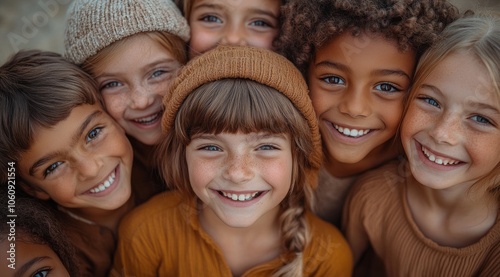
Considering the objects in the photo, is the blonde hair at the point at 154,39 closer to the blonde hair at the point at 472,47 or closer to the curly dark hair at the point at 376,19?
the curly dark hair at the point at 376,19

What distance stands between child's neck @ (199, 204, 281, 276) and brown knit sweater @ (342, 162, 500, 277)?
49 cm

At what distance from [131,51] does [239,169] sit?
85 cm

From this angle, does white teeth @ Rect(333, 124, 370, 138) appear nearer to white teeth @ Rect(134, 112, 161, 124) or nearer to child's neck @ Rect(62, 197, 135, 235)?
white teeth @ Rect(134, 112, 161, 124)

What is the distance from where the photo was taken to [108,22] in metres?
2.13

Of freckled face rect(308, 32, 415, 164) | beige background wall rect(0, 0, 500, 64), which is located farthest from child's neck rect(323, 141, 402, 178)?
beige background wall rect(0, 0, 500, 64)

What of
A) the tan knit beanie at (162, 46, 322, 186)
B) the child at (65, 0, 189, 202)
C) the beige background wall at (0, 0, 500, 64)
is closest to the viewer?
the tan knit beanie at (162, 46, 322, 186)

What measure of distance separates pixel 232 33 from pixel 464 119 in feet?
3.91

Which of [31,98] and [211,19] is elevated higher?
[211,19]

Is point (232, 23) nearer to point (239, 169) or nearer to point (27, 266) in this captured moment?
point (239, 169)

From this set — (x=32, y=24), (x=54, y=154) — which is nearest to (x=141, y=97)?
(x=54, y=154)

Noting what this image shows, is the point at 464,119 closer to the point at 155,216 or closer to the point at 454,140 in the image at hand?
the point at 454,140

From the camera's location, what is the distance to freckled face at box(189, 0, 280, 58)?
7.48ft

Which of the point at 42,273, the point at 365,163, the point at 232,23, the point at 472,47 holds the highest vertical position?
the point at 472,47

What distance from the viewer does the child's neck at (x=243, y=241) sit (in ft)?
7.07
